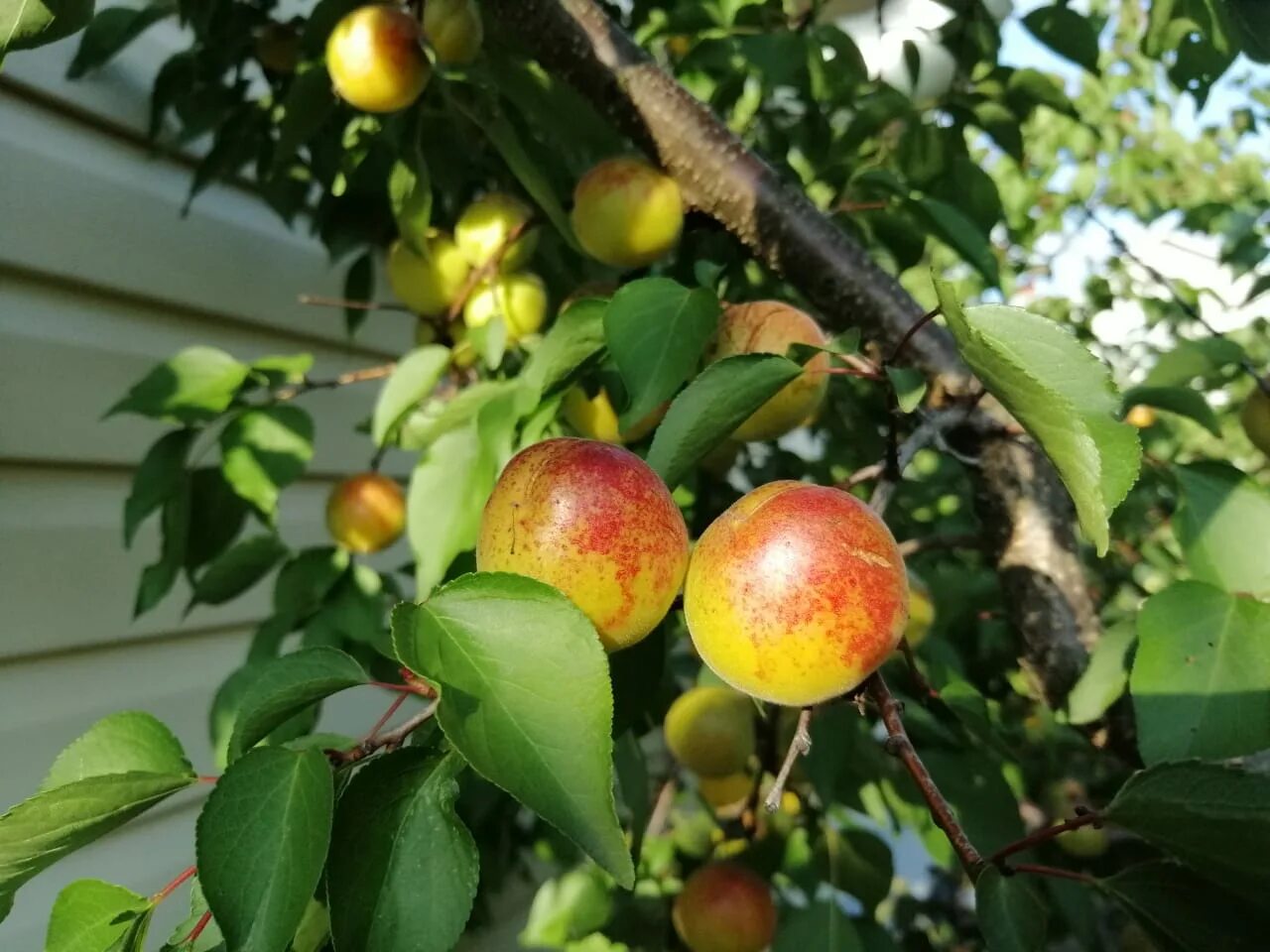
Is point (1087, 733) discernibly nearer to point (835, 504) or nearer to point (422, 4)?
point (835, 504)

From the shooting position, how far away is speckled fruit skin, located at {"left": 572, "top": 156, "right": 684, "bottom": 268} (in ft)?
2.53

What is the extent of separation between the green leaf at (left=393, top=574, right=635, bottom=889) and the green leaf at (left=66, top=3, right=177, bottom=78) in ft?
3.05

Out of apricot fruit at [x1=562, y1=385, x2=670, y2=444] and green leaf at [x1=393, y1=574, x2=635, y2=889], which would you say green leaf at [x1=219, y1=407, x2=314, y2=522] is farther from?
green leaf at [x1=393, y1=574, x2=635, y2=889]

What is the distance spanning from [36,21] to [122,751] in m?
0.40

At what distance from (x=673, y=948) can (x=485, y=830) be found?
12.1 inches

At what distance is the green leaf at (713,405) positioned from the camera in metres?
0.48

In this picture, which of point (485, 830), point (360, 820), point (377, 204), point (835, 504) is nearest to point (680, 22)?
point (377, 204)

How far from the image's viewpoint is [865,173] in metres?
0.82

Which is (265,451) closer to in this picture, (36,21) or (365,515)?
(365,515)

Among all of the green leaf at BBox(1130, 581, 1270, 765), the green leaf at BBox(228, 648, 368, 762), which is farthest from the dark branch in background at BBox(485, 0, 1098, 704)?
the green leaf at BBox(228, 648, 368, 762)

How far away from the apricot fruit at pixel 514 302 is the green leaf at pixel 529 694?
22.1 inches

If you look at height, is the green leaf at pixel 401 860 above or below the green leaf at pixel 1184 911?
above

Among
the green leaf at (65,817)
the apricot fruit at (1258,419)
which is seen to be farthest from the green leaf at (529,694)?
the apricot fruit at (1258,419)

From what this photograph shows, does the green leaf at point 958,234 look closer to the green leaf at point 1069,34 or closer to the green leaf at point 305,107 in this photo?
the green leaf at point 1069,34
